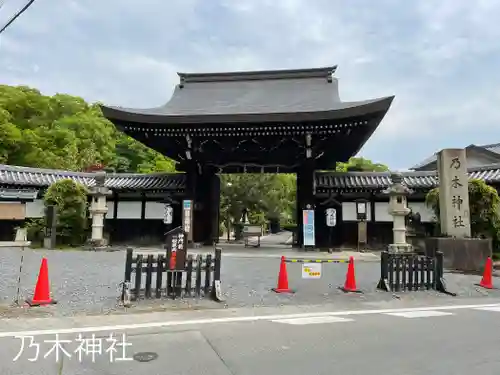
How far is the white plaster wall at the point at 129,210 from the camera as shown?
19500mm

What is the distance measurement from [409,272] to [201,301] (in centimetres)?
515

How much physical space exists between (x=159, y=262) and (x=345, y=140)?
1232 centimetres

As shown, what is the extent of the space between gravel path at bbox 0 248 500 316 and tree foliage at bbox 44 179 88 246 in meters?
4.44

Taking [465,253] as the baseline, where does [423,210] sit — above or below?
above

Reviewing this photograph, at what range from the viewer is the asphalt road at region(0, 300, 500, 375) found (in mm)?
3631

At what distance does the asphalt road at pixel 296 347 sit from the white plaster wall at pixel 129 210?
1451 cm

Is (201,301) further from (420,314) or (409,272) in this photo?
(409,272)

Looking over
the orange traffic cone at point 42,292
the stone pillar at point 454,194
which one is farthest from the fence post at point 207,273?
the stone pillar at point 454,194

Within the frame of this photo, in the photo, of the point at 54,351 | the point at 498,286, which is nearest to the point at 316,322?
the point at 54,351

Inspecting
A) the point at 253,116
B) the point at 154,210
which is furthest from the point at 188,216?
the point at 253,116

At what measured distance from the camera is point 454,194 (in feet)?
40.1

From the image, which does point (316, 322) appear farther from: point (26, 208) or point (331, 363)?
point (26, 208)

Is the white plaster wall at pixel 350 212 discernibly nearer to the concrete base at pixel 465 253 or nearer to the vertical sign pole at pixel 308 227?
the vertical sign pole at pixel 308 227

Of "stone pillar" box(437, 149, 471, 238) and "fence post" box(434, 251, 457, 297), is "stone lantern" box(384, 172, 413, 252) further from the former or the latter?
"fence post" box(434, 251, 457, 297)
